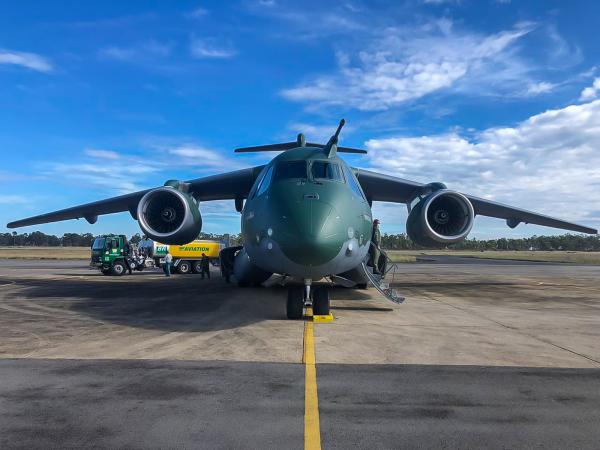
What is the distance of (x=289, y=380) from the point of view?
5.30 metres

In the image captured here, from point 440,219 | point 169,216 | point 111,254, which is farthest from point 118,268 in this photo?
point 440,219

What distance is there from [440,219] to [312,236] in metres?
7.45

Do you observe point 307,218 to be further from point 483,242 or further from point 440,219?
point 483,242

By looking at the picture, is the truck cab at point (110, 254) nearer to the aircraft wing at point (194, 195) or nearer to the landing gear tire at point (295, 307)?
the aircraft wing at point (194, 195)

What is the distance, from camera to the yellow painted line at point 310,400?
3.66 metres

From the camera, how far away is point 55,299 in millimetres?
13258

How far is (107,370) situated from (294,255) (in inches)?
131

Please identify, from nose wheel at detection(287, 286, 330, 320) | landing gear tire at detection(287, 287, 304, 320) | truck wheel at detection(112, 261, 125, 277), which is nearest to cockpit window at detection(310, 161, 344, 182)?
nose wheel at detection(287, 286, 330, 320)

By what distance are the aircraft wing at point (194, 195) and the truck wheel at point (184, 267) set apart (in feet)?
48.8

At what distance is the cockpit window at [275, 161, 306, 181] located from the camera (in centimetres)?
938

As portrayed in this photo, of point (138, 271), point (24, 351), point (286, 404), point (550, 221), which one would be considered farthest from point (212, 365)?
point (138, 271)

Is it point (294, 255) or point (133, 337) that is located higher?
point (294, 255)

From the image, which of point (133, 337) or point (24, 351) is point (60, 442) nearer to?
point (24, 351)

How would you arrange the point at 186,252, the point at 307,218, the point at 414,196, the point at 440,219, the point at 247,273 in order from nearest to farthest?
the point at 307,218, the point at 440,219, the point at 247,273, the point at 414,196, the point at 186,252
